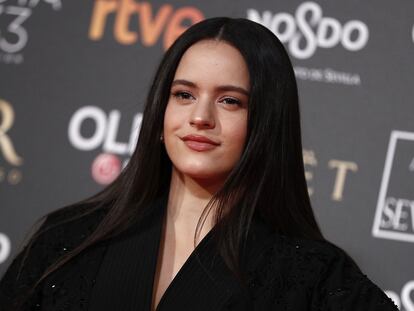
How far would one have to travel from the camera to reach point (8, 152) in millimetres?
2383

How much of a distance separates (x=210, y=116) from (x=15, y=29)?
1146 mm

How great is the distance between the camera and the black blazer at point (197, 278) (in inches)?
56.1

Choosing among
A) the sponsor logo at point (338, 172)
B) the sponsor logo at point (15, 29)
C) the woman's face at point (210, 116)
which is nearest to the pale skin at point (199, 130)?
the woman's face at point (210, 116)

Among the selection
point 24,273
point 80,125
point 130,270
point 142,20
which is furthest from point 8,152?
point 130,270

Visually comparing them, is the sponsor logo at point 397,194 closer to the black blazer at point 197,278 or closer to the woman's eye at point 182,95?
the black blazer at point 197,278

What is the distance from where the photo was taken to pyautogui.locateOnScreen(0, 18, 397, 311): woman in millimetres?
1445

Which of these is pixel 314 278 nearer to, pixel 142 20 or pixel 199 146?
pixel 199 146

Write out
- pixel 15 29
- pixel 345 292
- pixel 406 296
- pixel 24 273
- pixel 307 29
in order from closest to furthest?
pixel 345 292
pixel 24 273
pixel 406 296
pixel 307 29
pixel 15 29

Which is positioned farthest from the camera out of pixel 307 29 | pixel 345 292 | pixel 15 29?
pixel 15 29

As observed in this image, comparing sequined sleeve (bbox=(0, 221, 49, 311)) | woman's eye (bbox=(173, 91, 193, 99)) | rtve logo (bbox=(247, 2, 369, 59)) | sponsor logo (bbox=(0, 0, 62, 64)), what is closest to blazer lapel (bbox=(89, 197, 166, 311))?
sequined sleeve (bbox=(0, 221, 49, 311))

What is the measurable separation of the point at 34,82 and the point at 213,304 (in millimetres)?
1212

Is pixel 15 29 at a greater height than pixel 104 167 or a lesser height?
greater

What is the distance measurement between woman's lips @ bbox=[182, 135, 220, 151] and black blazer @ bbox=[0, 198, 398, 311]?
0.16 m

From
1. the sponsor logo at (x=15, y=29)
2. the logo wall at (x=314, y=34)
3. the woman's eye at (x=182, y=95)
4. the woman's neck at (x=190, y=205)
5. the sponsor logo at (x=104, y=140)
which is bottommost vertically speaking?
the woman's neck at (x=190, y=205)
